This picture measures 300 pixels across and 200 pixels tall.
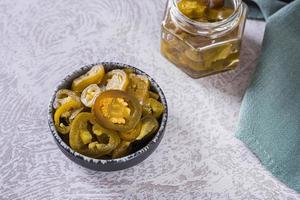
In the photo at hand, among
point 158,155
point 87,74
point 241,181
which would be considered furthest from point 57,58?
point 241,181

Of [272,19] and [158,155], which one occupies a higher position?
[272,19]

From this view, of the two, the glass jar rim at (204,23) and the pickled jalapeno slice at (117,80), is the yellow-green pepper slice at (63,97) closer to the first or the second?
the pickled jalapeno slice at (117,80)

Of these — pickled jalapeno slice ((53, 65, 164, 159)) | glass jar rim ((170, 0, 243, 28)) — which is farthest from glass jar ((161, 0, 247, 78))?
pickled jalapeno slice ((53, 65, 164, 159))

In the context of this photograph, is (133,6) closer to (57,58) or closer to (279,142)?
(57,58)

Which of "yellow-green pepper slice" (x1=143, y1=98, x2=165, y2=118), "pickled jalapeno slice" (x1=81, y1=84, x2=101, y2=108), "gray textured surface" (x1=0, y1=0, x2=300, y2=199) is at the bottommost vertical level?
"gray textured surface" (x1=0, y1=0, x2=300, y2=199)

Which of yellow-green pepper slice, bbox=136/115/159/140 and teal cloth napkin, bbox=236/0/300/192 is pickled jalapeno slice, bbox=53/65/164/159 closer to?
yellow-green pepper slice, bbox=136/115/159/140
